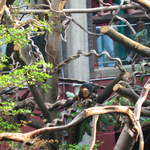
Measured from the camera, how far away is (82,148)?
28.2ft

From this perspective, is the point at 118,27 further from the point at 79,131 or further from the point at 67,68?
the point at 79,131

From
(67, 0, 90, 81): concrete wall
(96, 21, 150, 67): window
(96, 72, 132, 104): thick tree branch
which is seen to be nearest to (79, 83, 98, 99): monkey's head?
(96, 72, 132, 104): thick tree branch

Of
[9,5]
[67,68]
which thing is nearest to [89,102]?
[9,5]

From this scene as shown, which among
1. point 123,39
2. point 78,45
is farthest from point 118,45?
point 123,39

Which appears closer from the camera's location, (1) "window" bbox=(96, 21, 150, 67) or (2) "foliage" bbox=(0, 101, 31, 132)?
(2) "foliage" bbox=(0, 101, 31, 132)

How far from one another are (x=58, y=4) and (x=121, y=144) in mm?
2948

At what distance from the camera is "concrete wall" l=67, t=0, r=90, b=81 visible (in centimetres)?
1212

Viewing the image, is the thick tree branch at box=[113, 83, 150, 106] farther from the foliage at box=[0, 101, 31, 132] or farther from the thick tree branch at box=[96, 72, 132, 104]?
the foliage at box=[0, 101, 31, 132]

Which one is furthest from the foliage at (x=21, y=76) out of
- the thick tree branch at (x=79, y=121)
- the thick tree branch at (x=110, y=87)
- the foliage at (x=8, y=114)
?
the thick tree branch at (x=110, y=87)

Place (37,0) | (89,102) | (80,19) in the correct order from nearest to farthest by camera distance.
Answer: (89,102)
(37,0)
(80,19)

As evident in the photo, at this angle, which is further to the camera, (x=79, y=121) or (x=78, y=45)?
(x=78, y=45)

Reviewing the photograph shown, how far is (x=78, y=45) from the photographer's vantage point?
40.0 ft

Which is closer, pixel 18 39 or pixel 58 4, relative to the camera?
pixel 18 39

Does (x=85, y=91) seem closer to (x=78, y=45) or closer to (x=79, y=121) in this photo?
(x=79, y=121)
